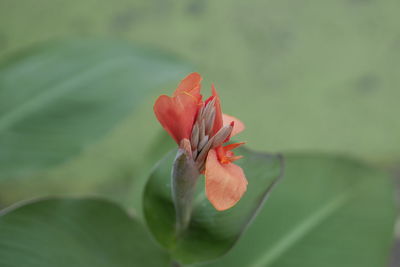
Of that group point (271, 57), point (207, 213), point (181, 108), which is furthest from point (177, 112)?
point (271, 57)

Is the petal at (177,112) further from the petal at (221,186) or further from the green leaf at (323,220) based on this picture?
the green leaf at (323,220)

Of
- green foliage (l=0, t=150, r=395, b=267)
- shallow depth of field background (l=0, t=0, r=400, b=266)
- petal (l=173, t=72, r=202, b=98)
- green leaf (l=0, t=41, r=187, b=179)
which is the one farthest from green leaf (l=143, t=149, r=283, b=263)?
shallow depth of field background (l=0, t=0, r=400, b=266)

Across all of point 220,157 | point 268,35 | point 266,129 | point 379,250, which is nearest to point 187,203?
point 220,157

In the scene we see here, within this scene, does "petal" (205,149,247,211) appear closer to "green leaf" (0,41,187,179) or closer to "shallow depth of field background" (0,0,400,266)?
"green leaf" (0,41,187,179)

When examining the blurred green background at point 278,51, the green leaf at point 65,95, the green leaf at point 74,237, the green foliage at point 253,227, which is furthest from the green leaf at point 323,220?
the blurred green background at point 278,51

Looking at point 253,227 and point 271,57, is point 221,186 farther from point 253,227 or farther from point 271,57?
point 271,57

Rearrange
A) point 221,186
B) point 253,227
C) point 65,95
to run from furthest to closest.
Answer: point 65,95
point 253,227
point 221,186
